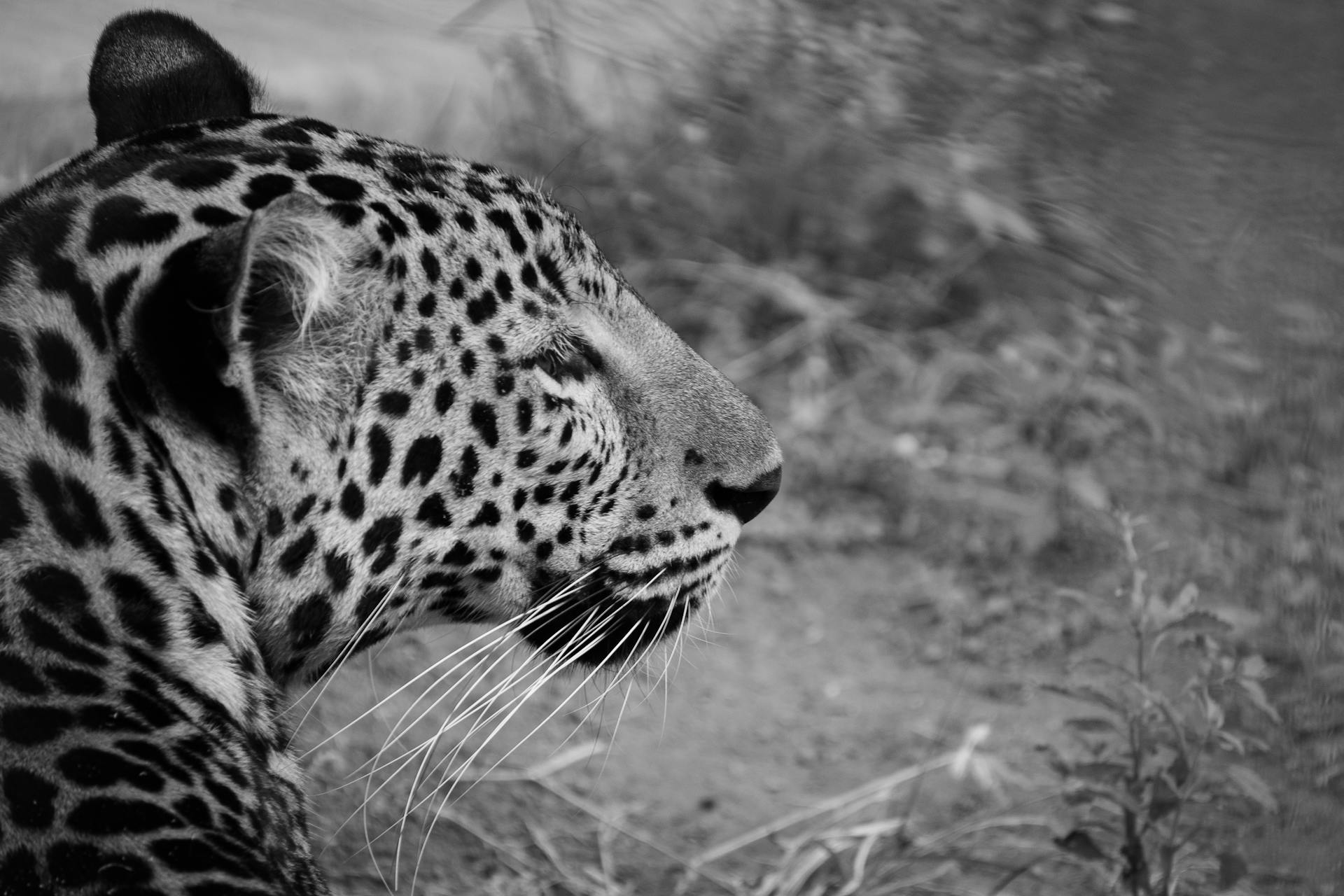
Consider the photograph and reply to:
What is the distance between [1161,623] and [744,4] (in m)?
4.57

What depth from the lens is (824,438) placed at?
6.67 metres

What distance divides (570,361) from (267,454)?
74 centimetres

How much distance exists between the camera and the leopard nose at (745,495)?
10.9 ft

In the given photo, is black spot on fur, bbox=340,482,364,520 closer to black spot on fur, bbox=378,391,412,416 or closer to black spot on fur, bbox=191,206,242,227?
black spot on fur, bbox=378,391,412,416

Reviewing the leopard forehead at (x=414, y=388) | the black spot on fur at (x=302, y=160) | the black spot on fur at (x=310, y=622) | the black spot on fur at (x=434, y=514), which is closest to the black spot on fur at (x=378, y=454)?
the leopard forehead at (x=414, y=388)

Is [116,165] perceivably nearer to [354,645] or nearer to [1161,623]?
[354,645]

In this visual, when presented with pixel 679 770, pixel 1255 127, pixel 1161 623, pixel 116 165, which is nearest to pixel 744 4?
A: pixel 1255 127

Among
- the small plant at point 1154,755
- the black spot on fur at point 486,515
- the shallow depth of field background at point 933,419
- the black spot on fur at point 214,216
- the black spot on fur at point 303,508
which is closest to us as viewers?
the black spot on fur at point 214,216

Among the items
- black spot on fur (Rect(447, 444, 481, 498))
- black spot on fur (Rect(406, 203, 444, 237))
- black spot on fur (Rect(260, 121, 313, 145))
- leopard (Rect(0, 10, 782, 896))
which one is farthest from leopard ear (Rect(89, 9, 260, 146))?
black spot on fur (Rect(447, 444, 481, 498))

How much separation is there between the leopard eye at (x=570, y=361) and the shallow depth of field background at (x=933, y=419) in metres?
0.81

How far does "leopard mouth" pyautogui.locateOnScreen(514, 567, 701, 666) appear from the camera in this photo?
3.19 metres

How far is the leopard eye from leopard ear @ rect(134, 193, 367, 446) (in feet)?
1.59

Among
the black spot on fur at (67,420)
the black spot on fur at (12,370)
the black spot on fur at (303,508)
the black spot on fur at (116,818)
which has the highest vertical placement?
the black spot on fur at (12,370)

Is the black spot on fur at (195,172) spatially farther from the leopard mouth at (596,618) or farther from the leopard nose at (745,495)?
the leopard nose at (745,495)
